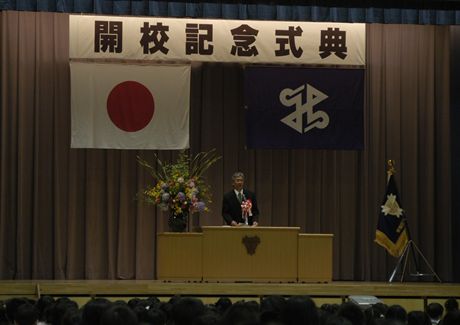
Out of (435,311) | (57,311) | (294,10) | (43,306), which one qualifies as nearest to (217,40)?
(294,10)

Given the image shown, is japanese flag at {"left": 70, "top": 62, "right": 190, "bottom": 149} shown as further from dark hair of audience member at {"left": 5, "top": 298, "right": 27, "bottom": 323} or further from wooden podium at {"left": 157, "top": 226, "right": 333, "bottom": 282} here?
dark hair of audience member at {"left": 5, "top": 298, "right": 27, "bottom": 323}

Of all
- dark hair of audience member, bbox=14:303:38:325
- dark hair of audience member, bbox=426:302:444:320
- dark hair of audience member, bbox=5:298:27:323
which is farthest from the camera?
dark hair of audience member, bbox=426:302:444:320

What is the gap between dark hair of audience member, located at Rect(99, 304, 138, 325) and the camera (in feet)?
12.0

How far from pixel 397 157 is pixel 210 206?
289 cm

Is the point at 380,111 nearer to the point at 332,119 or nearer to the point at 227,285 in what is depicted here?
the point at 332,119

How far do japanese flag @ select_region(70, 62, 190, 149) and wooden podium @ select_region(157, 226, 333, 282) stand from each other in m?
2.00

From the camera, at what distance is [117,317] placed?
369 cm

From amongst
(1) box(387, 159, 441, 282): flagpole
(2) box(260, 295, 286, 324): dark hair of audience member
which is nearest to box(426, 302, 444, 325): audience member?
(2) box(260, 295, 286, 324): dark hair of audience member

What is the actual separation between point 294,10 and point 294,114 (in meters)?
1.61

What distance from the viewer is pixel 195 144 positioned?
13.3 meters

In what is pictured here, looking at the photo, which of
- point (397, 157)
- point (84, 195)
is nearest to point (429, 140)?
point (397, 157)

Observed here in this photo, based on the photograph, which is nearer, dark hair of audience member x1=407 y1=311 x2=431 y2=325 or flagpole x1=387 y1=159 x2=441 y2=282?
dark hair of audience member x1=407 y1=311 x2=431 y2=325

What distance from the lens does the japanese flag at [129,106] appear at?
12.4 metres

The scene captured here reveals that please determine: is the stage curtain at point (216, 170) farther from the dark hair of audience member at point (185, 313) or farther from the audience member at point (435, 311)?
the dark hair of audience member at point (185, 313)
